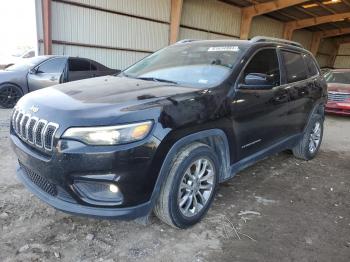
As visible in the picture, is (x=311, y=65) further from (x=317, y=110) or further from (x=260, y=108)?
(x=260, y=108)

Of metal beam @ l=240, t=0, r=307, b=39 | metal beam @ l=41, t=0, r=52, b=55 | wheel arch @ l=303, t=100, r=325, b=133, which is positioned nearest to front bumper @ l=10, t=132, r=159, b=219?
wheel arch @ l=303, t=100, r=325, b=133

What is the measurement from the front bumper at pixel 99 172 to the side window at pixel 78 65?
6.97 metres

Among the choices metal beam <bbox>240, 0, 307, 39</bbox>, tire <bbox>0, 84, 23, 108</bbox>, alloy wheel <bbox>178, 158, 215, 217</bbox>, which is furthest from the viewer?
metal beam <bbox>240, 0, 307, 39</bbox>

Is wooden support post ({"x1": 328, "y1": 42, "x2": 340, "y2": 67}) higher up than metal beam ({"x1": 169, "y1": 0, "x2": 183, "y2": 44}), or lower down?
lower down

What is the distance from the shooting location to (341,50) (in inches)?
1196

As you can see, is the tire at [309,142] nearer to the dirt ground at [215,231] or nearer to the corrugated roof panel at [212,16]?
the dirt ground at [215,231]

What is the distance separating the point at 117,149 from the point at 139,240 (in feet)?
3.12

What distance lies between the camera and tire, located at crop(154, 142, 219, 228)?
2.77 m

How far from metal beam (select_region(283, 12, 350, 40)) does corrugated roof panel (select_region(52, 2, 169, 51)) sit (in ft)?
36.4

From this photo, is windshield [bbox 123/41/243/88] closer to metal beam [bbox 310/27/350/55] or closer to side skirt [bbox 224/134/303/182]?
side skirt [bbox 224/134/303/182]

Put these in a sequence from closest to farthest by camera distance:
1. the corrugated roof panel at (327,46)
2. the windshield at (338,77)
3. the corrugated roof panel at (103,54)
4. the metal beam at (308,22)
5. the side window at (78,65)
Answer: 1. the side window at (78,65)
2. the windshield at (338,77)
3. the corrugated roof panel at (103,54)
4. the metal beam at (308,22)
5. the corrugated roof panel at (327,46)

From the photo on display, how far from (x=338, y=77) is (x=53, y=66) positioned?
28.9ft

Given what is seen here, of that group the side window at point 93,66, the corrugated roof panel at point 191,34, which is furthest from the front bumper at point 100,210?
the corrugated roof panel at point 191,34

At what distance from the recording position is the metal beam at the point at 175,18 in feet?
51.4
